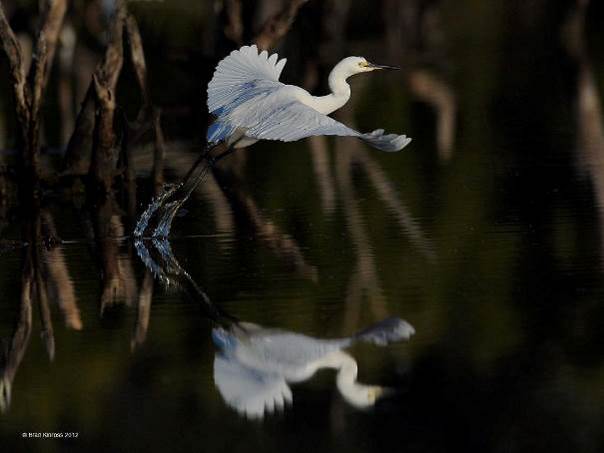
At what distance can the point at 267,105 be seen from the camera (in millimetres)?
10664

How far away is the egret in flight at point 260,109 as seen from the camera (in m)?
9.89

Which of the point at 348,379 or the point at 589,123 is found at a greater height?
the point at 589,123

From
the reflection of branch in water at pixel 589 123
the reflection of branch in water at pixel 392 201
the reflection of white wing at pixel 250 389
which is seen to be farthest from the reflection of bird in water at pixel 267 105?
the reflection of branch in water at pixel 589 123

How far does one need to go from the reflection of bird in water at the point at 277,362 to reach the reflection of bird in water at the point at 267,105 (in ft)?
4.39

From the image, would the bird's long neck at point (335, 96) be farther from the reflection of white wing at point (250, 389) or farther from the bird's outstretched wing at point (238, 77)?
the reflection of white wing at point (250, 389)

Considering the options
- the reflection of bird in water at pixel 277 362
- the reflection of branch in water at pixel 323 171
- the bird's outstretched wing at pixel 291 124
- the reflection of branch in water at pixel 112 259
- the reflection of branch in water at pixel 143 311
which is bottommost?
the reflection of bird in water at pixel 277 362

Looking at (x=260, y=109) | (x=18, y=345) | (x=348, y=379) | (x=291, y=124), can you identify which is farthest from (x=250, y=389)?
(x=260, y=109)

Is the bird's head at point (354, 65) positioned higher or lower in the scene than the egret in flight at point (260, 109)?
higher

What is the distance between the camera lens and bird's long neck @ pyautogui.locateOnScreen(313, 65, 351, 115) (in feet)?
37.7

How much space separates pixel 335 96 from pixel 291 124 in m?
1.64

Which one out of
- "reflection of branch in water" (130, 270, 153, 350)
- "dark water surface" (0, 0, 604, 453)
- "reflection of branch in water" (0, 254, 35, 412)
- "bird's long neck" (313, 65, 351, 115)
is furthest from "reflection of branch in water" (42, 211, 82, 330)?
"bird's long neck" (313, 65, 351, 115)

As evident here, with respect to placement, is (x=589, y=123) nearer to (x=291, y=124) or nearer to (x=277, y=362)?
(x=291, y=124)

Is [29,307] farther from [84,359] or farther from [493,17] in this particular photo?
[493,17]

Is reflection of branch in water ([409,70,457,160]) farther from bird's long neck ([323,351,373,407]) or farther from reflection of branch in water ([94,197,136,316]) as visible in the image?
bird's long neck ([323,351,373,407])
